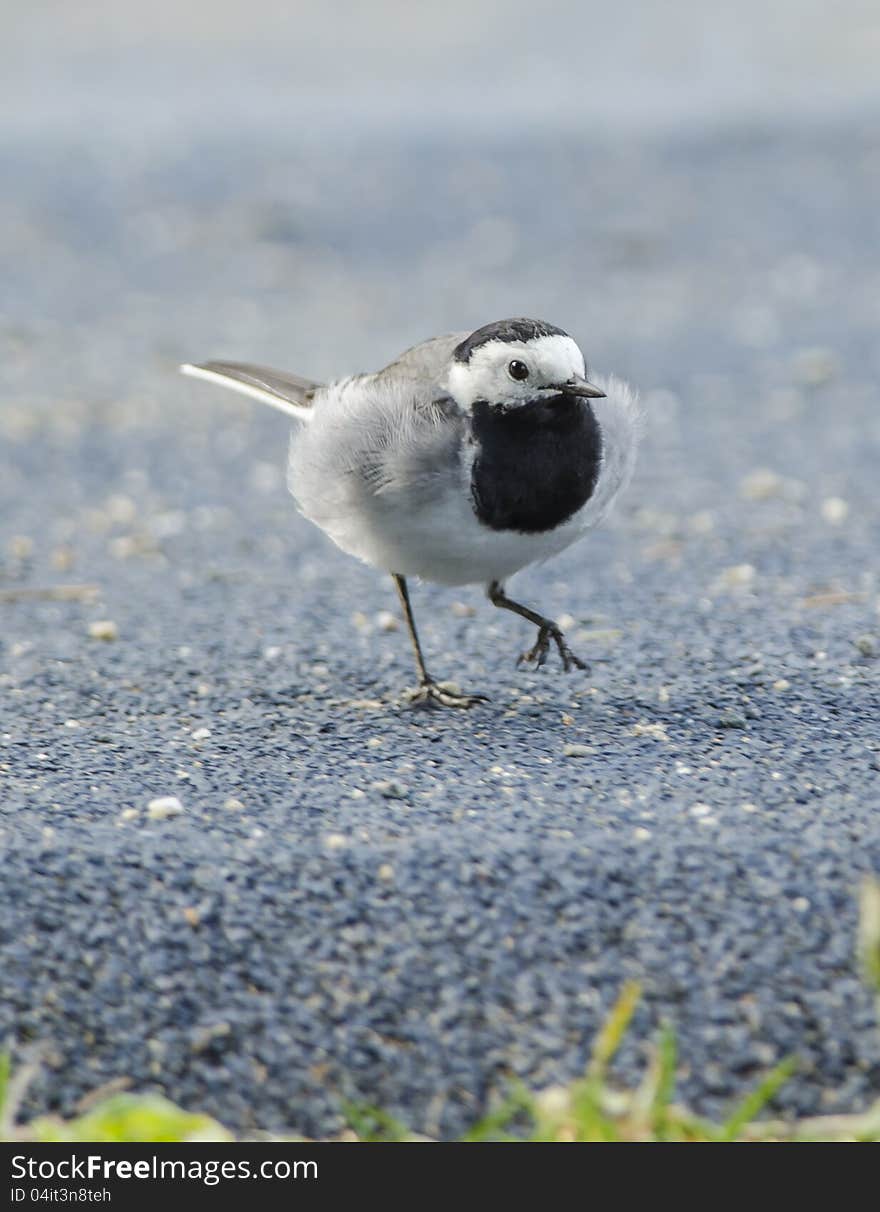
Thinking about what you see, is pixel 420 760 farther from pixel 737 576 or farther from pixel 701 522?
pixel 701 522

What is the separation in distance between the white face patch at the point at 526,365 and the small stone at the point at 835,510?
2308 millimetres

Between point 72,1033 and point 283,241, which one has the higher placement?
point 283,241

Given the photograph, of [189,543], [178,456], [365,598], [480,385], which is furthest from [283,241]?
[480,385]

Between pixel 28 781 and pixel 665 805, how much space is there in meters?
1.30

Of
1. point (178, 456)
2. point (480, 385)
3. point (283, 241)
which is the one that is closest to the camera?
point (480, 385)

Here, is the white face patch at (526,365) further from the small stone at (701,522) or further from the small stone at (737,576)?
the small stone at (701,522)

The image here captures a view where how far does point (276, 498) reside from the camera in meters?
6.56

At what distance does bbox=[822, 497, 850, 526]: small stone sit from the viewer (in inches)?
228

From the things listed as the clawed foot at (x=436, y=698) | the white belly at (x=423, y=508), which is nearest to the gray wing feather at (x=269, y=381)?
the white belly at (x=423, y=508)

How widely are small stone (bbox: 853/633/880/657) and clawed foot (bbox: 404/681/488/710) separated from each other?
0.98 metres

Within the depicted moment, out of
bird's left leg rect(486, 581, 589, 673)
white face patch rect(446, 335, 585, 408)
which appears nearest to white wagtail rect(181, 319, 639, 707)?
white face patch rect(446, 335, 585, 408)

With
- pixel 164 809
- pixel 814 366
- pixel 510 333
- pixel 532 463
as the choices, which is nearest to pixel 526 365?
pixel 510 333

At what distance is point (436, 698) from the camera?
13.4 ft

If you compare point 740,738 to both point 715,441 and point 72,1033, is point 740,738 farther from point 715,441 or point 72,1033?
point 715,441
